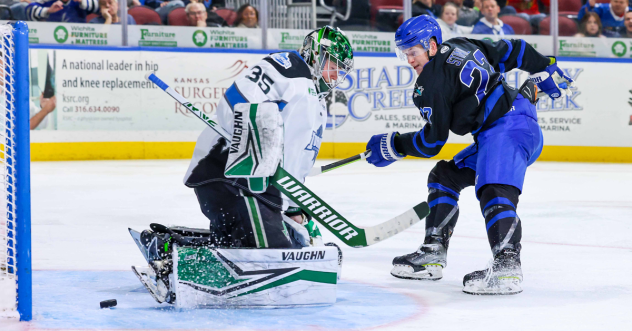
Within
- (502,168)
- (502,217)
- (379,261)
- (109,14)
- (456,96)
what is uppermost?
(109,14)

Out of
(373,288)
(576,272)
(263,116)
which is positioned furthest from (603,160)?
(263,116)

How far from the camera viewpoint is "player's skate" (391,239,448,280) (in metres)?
2.71

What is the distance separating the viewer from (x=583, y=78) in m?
8.42

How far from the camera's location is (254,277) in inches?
85.6

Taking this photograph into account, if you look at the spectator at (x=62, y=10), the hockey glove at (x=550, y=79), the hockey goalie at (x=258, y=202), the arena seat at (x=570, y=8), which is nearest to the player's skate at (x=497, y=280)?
the hockey goalie at (x=258, y=202)

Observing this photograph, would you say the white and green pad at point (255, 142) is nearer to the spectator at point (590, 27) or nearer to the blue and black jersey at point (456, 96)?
the blue and black jersey at point (456, 96)

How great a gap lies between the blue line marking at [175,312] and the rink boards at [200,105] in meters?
5.54

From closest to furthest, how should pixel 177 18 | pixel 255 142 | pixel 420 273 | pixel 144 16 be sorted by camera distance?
pixel 255 142 < pixel 420 273 < pixel 144 16 < pixel 177 18

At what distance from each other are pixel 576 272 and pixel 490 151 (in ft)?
2.06

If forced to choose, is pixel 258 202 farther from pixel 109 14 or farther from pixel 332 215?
pixel 109 14

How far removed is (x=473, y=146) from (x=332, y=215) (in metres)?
0.78

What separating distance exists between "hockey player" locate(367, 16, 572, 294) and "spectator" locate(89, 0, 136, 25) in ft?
20.0

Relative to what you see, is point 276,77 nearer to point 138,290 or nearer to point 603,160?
point 138,290

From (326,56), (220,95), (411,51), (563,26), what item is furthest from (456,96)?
(563,26)
